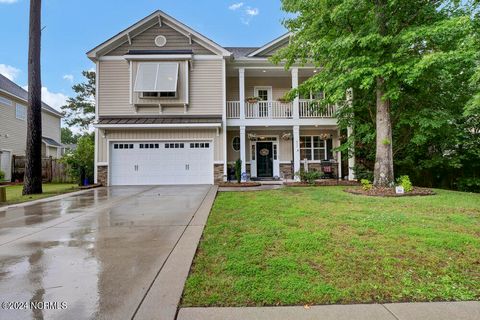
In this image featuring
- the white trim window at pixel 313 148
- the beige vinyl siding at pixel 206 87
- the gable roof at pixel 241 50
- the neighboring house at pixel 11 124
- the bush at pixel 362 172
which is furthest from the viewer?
the neighboring house at pixel 11 124

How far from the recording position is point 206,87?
14.5m

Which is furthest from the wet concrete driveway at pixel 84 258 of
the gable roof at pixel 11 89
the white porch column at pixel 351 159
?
the gable roof at pixel 11 89

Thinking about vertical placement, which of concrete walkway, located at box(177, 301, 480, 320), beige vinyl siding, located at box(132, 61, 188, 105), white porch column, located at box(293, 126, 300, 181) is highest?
beige vinyl siding, located at box(132, 61, 188, 105)

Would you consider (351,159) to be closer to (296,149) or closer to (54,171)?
(296,149)

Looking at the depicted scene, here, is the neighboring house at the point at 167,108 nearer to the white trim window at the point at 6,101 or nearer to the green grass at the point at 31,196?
the green grass at the point at 31,196

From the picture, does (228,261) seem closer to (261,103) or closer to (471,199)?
(471,199)

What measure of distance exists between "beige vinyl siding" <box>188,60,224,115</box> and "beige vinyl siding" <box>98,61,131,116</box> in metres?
3.19

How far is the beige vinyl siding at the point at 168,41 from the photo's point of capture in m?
14.6

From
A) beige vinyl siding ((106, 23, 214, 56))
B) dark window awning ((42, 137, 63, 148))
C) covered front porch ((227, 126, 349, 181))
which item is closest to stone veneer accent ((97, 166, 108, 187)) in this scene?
beige vinyl siding ((106, 23, 214, 56))

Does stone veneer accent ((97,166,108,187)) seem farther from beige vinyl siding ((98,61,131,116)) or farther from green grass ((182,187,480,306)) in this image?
green grass ((182,187,480,306))

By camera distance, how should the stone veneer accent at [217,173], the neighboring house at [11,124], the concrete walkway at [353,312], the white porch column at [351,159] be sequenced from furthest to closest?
the neighboring house at [11,124] < the stone veneer accent at [217,173] < the white porch column at [351,159] < the concrete walkway at [353,312]

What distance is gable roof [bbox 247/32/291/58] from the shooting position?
1502cm

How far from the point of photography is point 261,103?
1530 cm

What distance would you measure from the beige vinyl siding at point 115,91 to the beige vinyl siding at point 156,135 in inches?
40.7
